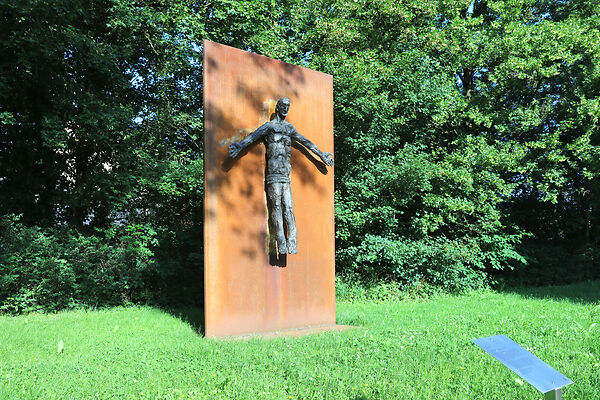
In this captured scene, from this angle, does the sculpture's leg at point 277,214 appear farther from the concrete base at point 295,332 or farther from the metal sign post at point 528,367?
the metal sign post at point 528,367

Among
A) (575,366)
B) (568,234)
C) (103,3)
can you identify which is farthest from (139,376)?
(568,234)

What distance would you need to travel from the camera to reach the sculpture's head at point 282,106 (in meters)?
6.84

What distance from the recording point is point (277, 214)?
21.9ft

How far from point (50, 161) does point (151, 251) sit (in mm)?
3418

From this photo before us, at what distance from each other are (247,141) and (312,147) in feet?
3.79

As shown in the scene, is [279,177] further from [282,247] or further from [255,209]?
[282,247]

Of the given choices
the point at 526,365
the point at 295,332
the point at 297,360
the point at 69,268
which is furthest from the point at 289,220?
the point at 69,268

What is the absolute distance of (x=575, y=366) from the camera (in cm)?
441

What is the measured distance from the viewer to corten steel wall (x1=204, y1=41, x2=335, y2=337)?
627cm

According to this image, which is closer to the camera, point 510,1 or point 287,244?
point 287,244

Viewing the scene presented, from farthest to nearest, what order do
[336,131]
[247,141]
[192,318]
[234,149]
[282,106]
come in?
[336,131]
[192,318]
[282,106]
[247,141]
[234,149]

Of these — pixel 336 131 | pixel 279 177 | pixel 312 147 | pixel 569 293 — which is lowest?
pixel 569 293

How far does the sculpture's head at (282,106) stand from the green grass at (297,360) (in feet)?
10.3

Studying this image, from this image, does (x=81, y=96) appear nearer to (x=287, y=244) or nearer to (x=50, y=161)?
(x=50, y=161)
